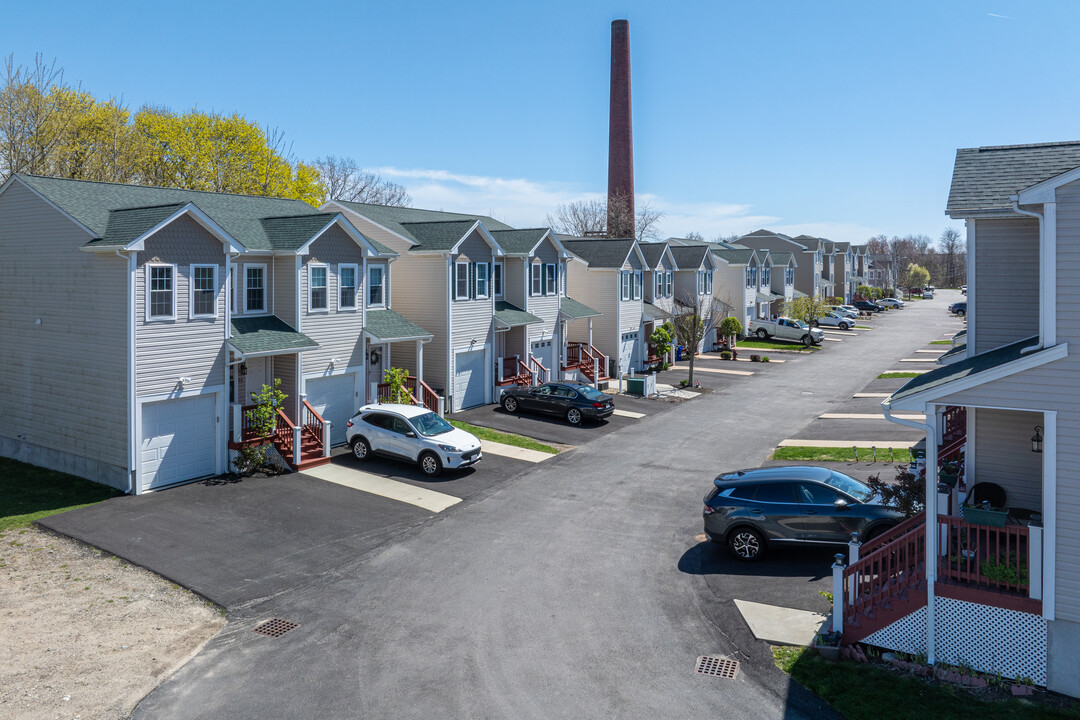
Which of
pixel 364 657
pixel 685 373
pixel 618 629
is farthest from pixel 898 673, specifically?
pixel 685 373

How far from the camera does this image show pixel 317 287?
24.6 m

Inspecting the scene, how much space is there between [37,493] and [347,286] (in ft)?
34.8

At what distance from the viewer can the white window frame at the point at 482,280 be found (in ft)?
103

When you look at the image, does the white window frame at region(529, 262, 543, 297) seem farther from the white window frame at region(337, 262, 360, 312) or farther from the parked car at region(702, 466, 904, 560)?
the parked car at region(702, 466, 904, 560)

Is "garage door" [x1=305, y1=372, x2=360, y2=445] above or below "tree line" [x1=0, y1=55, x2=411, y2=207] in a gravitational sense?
below

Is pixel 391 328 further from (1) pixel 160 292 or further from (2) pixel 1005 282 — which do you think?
(2) pixel 1005 282

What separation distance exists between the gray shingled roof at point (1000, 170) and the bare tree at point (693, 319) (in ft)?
80.9

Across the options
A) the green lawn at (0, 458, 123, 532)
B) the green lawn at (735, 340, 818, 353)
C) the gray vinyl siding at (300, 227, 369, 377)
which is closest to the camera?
the green lawn at (0, 458, 123, 532)

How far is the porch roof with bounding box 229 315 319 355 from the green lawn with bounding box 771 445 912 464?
15.1m

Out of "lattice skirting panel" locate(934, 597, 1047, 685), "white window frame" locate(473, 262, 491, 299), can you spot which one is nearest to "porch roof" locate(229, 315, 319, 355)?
"white window frame" locate(473, 262, 491, 299)

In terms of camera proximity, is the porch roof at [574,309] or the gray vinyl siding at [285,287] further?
the porch roof at [574,309]

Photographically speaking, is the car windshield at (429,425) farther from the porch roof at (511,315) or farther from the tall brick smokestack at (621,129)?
the tall brick smokestack at (621,129)

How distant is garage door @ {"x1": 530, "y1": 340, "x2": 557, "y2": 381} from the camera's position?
36.0m

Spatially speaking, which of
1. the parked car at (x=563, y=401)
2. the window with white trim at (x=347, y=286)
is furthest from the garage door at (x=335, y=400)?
the parked car at (x=563, y=401)
